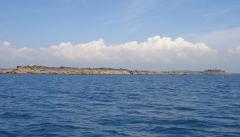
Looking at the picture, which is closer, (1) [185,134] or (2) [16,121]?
(1) [185,134]

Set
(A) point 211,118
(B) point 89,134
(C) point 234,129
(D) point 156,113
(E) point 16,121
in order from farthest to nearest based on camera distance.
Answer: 1. (D) point 156,113
2. (A) point 211,118
3. (E) point 16,121
4. (C) point 234,129
5. (B) point 89,134

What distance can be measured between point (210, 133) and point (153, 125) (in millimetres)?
4774

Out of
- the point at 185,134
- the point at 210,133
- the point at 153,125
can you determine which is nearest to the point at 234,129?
the point at 210,133

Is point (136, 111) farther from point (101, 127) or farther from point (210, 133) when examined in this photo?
point (210, 133)

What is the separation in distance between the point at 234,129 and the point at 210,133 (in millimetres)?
2619

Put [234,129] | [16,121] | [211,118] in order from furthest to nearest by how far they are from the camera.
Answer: [211,118]
[16,121]
[234,129]

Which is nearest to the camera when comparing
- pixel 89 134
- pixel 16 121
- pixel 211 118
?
pixel 89 134

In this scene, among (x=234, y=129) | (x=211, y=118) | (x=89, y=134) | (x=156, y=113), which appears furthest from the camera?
(x=156, y=113)

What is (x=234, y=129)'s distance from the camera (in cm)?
2580

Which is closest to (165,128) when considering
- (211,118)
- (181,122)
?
(181,122)

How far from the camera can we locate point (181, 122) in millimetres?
28828

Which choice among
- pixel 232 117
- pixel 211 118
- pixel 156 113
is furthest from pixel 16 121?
pixel 232 117

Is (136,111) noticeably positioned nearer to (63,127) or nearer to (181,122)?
(181,122)

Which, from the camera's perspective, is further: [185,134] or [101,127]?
[101,127]
